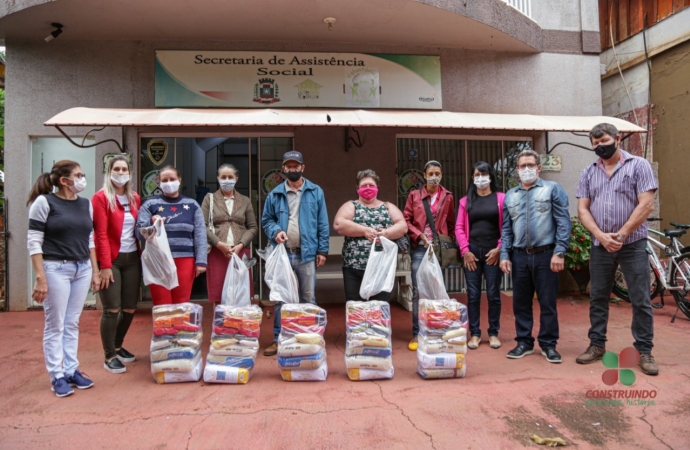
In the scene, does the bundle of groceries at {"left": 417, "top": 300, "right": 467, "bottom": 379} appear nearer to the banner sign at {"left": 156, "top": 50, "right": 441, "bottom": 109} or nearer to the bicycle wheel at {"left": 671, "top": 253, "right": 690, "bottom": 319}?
the bicycle wheel at {"left": 671, "top": 253, "right": 690, "bottom": 319}

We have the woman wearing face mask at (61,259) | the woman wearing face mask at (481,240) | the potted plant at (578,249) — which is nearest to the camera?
the woman wearing face mask at (61,259)

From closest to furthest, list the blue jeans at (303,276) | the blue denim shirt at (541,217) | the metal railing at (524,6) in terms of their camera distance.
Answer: the blue denim shirt at (541,217) < the blue jeans at (303,276) < the metal railing at (524,6)

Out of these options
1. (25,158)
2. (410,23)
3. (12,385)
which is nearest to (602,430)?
(12,385)

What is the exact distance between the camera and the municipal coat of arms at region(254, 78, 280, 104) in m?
6.19

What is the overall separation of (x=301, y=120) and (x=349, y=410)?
3.07 meters

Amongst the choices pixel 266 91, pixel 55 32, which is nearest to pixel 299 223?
pixel 266 91

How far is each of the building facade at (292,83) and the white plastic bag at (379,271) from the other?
2.21 m

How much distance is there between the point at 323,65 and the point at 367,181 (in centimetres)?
299

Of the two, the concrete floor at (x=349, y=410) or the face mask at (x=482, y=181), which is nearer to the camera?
the concrete floor at (x=349, y=410)

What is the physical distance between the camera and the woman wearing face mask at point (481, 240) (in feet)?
14.0

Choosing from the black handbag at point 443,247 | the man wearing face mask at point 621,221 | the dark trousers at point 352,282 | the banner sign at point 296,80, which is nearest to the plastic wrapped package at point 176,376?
the dark trousers at point 352,282

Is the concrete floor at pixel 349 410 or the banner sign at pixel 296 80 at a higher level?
the banner sign at pixel 296 80

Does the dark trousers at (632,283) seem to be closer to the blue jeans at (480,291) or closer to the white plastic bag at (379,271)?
the blue jeans at (480,291)

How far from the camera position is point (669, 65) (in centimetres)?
773
